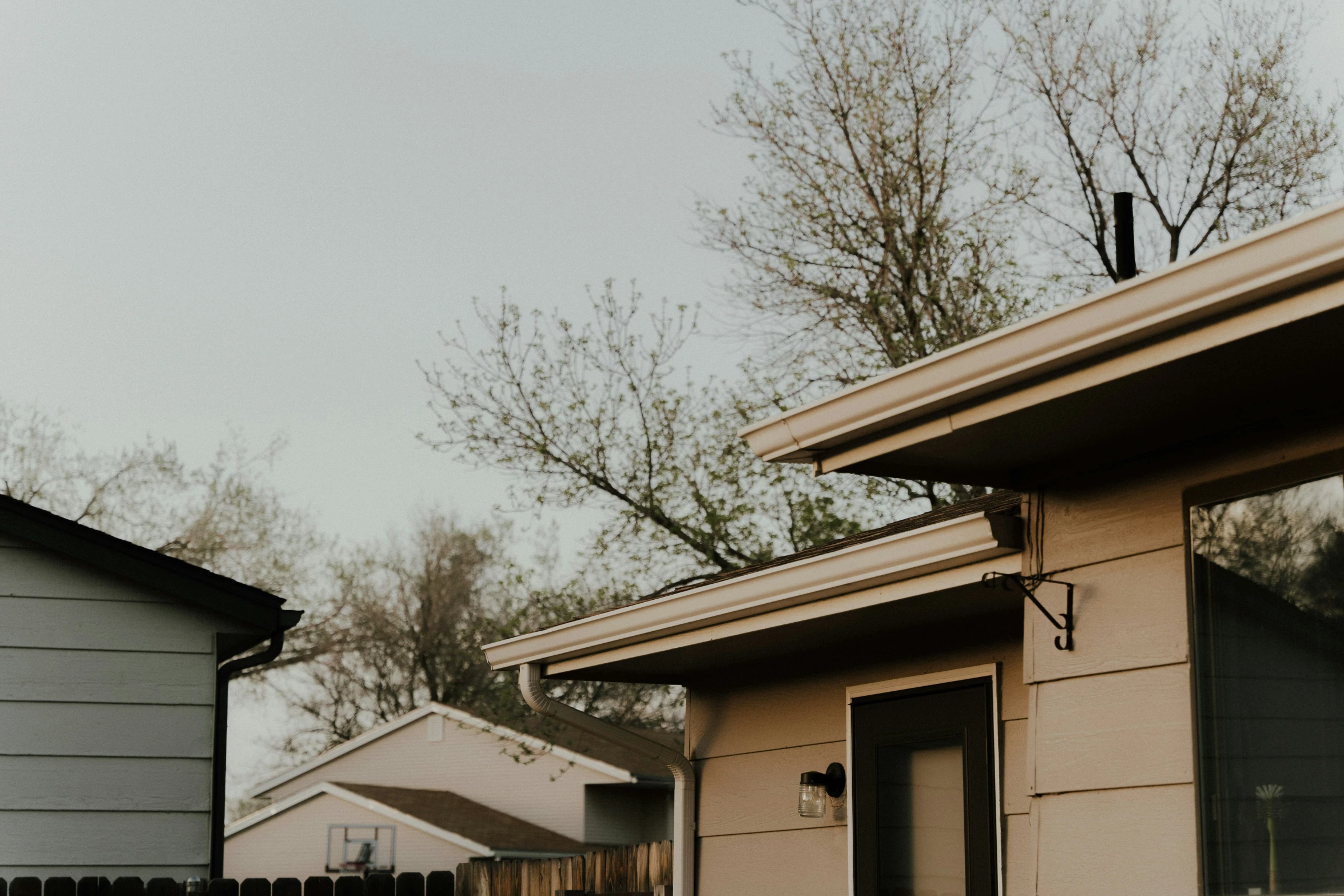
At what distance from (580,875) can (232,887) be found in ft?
8.97

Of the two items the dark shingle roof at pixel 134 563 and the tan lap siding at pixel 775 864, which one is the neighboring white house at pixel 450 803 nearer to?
the dark shingle roof at pixel 134 563

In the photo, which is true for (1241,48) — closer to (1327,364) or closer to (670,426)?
(670,426)

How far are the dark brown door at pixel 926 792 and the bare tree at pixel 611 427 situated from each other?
10.9 metres

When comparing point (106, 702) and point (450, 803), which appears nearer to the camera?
point (106, 702)

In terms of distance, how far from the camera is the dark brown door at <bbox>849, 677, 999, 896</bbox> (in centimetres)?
484

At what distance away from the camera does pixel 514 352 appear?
1662 cm

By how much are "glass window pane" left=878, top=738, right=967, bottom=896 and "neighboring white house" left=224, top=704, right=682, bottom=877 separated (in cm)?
1973

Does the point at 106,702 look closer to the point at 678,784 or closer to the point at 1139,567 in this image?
the point at 678,784

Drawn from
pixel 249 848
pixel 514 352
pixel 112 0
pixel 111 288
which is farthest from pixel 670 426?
pixel 249 848

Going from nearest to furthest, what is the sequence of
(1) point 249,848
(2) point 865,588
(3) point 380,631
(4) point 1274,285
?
(4) point 1274,285
(2) point 865,588
(1) point 249,848
(3) point 380,631

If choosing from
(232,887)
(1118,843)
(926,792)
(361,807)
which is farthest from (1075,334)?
(361,807)

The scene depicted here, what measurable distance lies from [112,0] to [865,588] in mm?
18433

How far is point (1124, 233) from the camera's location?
466 centimetres

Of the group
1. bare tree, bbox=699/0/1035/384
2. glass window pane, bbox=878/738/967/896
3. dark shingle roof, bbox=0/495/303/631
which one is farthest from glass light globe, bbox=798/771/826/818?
bare tree, bbox=699/0/1035/384
